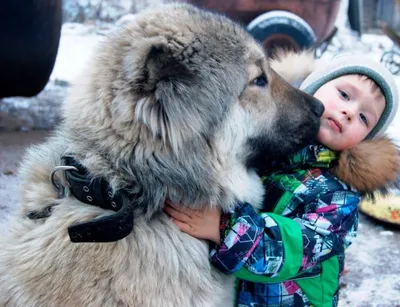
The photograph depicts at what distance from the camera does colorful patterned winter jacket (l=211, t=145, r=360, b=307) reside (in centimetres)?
181

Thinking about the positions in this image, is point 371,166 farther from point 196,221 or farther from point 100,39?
point 100,39

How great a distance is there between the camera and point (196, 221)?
1786 millimetres

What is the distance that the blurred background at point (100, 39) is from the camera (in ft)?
11.2

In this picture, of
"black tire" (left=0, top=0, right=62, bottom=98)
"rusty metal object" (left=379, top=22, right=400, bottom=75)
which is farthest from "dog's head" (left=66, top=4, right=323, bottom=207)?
"rusty metal object" (left=379, top=22, right=400, bottom=75)

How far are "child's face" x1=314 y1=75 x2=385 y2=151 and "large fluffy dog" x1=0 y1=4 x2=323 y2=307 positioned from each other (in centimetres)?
39

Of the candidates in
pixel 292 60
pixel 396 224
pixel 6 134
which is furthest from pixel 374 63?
pixel 6 134

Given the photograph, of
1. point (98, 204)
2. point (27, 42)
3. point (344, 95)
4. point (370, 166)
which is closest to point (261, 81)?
point (344, 95)

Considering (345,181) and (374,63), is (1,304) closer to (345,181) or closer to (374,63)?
(345,181)

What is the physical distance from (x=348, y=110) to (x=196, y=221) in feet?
2.42

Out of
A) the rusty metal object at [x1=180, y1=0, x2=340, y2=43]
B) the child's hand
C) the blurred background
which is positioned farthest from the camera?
the rusty metal object at [x1=180, y1=0, x2=340, y2=43]

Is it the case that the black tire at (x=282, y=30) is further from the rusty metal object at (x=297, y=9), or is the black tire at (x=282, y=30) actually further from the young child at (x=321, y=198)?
the young child at (x=321, y=198)

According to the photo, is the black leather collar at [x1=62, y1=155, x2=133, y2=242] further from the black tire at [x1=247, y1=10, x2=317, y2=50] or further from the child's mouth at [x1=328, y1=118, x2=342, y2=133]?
the black tire at [x1=247, y1=10, x2=317, y2=50]

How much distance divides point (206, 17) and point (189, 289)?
2.83ft

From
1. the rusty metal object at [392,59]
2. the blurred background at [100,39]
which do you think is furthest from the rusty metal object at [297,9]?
the rusty metal object at [392,59]
